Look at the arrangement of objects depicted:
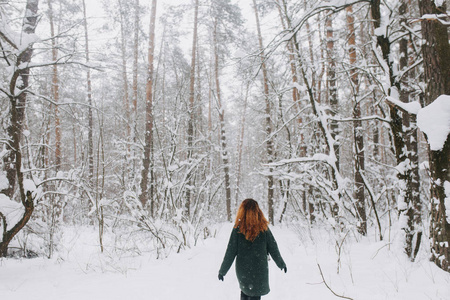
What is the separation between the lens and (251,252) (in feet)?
9.93

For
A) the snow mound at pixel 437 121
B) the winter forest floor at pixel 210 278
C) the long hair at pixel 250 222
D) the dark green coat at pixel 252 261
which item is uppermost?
the snow mound at pixel 437 121

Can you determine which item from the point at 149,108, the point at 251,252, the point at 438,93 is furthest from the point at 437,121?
the point at 149,108

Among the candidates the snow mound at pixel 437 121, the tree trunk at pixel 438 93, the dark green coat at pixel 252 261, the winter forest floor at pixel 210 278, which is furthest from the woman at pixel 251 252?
the snow mound at pixel 437 121

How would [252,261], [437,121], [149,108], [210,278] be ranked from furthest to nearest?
[149,108], [210,278], [252,261], [437,121]

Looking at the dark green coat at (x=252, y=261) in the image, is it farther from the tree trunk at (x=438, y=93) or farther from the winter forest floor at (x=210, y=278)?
the tree trunk at (x=438, y=93)

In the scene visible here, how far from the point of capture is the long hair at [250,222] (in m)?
3.01

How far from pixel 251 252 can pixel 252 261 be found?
0.10 m

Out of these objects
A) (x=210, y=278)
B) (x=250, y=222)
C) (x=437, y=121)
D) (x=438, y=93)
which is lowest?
(x=210, y=278)

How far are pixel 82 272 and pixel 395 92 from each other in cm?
611

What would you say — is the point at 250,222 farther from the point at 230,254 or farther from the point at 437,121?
the point at 437,121

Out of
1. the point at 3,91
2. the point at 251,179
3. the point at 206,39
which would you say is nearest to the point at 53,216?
the point at 3,91

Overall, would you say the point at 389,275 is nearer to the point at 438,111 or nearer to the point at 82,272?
the point at 438,111

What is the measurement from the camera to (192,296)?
3688mm

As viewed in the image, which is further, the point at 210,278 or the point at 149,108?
the point at 149,108
